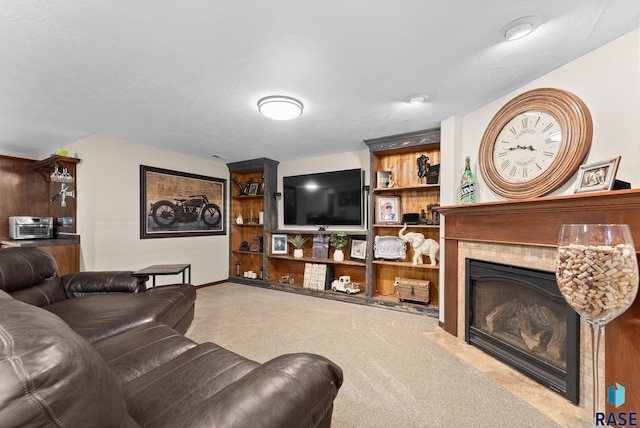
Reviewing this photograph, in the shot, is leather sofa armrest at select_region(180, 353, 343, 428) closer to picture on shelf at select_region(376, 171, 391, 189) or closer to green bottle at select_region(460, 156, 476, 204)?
green bottle at select_region(460, 156, 476, 204)

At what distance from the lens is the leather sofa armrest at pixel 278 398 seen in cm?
73

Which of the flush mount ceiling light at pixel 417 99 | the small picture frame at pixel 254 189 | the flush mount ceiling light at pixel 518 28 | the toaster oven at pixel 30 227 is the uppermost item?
the flush mount ceiling light at pixel 518 28

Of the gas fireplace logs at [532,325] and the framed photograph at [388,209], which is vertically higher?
the framed photograph at [388,209]

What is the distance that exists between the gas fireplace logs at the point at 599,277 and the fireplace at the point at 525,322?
645 mm

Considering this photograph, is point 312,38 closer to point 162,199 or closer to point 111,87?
point 111,87

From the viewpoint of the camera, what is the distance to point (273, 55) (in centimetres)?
185

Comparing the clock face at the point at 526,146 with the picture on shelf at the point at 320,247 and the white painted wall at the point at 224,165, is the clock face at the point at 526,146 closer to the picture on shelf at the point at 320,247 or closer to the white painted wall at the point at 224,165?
the white painted wall at the point at 224,165

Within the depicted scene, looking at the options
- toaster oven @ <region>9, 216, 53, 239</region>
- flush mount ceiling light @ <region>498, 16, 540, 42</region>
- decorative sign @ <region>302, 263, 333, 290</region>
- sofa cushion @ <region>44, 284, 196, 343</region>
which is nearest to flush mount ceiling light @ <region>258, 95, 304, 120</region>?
flush mount ceiling light @ <region>498, 16, 540, 42</region>

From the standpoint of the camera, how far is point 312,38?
1.68 meters

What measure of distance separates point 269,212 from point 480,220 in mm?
3309

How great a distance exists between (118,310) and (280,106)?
200 centimetres

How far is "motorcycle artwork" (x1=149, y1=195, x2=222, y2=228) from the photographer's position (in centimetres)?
416

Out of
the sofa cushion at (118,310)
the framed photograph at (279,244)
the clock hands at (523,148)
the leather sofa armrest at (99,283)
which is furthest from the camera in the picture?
the framed photograph at (279,244)

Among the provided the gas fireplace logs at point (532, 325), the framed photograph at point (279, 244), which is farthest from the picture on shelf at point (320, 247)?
the gas fireplace logs at point (532, 325)
